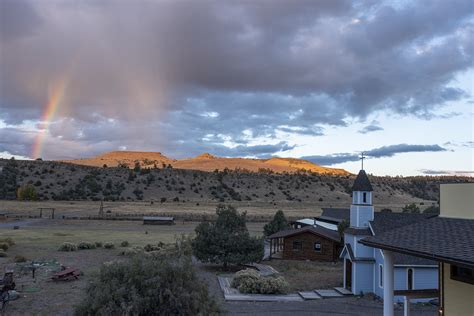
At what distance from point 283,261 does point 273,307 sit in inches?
667

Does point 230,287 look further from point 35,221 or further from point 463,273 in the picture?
point 35,221

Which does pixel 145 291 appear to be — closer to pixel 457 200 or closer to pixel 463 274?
pixel 463 274

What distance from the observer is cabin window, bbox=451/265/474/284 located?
1068 cm

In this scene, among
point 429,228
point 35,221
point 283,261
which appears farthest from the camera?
point 35,221

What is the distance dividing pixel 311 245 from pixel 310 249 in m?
0.36

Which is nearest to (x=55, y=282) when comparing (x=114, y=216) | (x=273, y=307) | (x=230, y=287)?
(x=230, y=287)

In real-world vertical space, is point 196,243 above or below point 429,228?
below

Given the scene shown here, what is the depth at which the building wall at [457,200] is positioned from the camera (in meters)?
11.9

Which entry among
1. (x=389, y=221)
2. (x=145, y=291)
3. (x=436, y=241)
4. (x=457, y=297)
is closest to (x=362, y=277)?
(x=389, y=221)

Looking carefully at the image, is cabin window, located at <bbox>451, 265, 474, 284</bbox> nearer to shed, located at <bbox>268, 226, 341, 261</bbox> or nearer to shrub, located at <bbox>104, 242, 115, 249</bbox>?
shed, located at <bbox>268, 226, 341, 261</bbox>

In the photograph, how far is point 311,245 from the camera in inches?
1583

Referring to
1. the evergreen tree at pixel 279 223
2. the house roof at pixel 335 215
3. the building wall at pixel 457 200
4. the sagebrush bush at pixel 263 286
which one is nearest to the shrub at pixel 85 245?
the evergreen tree at pixel 279 223

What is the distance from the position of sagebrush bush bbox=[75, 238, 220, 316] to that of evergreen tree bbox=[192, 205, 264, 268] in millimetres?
22410

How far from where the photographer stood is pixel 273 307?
22.7 metres
